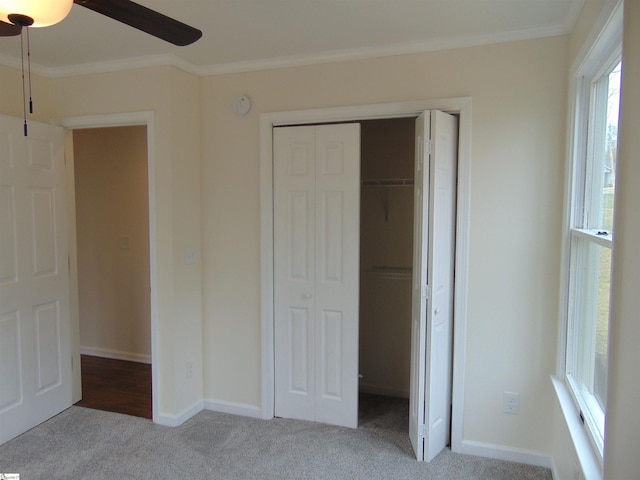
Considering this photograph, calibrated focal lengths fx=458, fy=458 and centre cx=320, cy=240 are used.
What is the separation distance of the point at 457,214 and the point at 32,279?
8.87 feet

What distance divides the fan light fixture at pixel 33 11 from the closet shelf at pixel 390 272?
2773mm

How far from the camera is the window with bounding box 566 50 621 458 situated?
180cm

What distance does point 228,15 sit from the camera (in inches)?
89.1

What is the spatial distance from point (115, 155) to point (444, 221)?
3.16 m

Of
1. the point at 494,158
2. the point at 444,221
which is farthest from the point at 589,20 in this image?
the point at 444,221

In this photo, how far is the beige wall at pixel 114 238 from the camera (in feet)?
13.9

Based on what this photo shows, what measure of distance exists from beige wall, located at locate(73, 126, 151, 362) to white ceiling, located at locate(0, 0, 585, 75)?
1.23m

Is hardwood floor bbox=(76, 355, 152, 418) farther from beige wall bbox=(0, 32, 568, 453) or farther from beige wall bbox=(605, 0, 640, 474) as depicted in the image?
beige wall bbox=(605, 0, 640, 474)

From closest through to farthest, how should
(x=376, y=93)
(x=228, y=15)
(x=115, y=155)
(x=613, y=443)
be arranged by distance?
(x=613, y=443) → (x=228, y=15) → (x=376, y=93) → (x=115, y=155)

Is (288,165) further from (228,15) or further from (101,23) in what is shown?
(101,23)

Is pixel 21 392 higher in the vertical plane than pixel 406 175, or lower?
lower

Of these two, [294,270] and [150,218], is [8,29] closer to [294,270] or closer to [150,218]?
[150,218]

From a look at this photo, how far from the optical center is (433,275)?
2.55 meters

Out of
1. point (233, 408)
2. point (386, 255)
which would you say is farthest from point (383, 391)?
point (233, 408)
